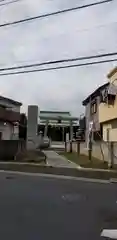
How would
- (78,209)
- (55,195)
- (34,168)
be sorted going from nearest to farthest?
1. (78,209)
2. (55,195)
3. (34,168)

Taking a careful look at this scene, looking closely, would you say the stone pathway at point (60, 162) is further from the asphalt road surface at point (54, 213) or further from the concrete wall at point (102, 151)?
the asphalt road surface at point (54, 213)

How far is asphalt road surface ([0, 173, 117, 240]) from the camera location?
7.95 metres

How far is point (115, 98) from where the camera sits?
30.3 metres

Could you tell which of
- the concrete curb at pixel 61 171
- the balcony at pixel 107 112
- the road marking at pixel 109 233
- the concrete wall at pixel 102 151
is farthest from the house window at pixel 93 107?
the road marking at pixel 109 233

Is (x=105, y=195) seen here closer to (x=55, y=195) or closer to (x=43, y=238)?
(x=55, y=195)

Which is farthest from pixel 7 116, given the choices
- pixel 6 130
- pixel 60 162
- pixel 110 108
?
pixel 60 162

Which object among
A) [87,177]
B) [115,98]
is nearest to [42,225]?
[87,177]

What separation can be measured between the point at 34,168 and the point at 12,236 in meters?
18.1

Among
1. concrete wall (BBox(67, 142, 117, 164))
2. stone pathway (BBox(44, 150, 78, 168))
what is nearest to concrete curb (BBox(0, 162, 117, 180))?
stone pathway (BBox(44, 150, 78, 168))

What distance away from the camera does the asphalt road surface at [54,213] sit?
7.95 metres

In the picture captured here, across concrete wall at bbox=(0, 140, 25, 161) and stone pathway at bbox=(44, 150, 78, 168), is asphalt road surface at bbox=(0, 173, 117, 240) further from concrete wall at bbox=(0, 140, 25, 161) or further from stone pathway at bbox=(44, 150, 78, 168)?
concrete wall at bbox=(0, 140, 25, 161)

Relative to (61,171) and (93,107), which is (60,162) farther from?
(93,107)

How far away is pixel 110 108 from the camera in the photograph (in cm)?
3241

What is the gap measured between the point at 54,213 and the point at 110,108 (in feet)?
74.9
